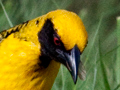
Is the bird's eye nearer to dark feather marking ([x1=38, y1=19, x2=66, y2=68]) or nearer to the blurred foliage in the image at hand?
dark feather marking ([x1=38, y1=19, x2=66, y2=68])

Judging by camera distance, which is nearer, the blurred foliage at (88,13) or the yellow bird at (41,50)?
the yellow bird at (41,50)

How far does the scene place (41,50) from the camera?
1.61 meters

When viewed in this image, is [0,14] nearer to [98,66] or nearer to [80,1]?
[80,1]

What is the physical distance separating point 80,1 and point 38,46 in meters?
1.60

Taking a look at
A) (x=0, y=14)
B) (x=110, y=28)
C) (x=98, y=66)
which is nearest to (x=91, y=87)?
→ (x=98, y=66)

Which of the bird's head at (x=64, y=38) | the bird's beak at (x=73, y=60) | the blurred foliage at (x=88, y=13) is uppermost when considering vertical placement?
the bird's head at (x=64, y=38)

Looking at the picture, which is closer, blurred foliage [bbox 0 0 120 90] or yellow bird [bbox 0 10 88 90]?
yellow bird [bbox 0 10 88 90]

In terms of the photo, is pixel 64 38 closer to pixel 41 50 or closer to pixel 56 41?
pixel 56 41

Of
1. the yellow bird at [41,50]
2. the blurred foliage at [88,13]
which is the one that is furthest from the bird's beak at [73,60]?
the blurred foliage at [88,13]

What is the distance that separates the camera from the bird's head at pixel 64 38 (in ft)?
4.66

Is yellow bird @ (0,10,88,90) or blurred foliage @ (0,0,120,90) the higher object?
yellow bird @ (0,10,88,90)

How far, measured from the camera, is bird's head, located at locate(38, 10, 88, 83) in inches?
56.0

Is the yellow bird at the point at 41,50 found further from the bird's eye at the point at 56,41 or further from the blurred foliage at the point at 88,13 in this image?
the blurred foliage at the point at 88,13

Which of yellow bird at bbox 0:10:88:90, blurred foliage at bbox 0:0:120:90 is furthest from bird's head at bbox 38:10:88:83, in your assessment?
blurred foliage at bbox 0:0:120:90
